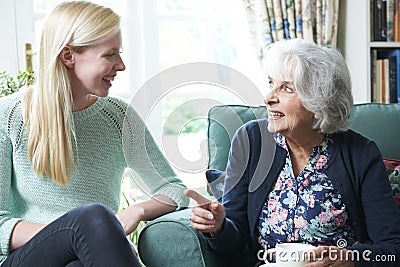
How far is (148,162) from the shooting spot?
1962 millimetres

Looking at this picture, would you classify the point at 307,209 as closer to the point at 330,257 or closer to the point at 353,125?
the point at 330,257

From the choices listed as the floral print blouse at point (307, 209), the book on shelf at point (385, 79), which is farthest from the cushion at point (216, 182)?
the book on shelf at point (385, 79)

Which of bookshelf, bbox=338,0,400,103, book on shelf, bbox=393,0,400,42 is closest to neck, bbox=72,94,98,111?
bookshelf, bbox=338,0,400,103

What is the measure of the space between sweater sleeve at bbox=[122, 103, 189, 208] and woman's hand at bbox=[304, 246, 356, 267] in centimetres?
48

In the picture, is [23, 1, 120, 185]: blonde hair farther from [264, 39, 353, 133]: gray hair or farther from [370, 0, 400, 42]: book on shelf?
[370, 0, 400, 42]: book on shelf

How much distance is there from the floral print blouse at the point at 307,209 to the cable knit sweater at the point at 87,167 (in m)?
0.28

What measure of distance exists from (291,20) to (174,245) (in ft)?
5.38

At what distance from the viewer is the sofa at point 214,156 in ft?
5.70

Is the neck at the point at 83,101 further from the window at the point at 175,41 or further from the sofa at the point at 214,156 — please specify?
the window at the point at 175,41

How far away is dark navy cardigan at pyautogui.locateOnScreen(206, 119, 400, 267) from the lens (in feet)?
5.78

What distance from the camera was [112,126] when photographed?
1964 mm

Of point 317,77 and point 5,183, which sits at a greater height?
point 317,77

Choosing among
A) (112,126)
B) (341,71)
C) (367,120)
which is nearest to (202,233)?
(112,126)

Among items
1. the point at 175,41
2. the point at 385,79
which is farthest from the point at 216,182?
the point at 385,79
